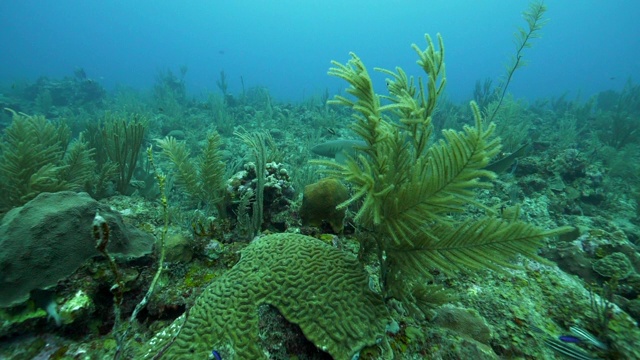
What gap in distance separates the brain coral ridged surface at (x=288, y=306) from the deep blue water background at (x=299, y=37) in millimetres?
79524

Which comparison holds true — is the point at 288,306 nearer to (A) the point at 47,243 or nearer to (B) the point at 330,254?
(B) the point at 330,254

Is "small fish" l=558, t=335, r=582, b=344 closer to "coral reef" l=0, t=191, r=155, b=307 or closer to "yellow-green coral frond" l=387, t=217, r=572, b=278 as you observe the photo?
"yellow-green coral frond" l=387, t=217, r=572, b=278

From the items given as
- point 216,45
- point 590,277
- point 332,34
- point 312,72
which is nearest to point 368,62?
point 312,72

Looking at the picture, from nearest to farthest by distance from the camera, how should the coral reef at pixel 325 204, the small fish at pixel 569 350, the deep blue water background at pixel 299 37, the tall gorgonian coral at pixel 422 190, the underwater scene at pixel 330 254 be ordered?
1. the tall gorgonian coral at pixel 422 190
2. the underwater scene at pixel 330 254
3. the small fish at pixel 569 350
4. the coral reef at pixel 325 204
5. the deep blue water background at pixel 299 37

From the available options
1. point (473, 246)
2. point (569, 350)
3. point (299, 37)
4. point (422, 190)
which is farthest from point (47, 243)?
point (299, 37)

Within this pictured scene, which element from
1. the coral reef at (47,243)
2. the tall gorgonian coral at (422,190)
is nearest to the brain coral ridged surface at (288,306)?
the tall gorgonian coral at (422,190)

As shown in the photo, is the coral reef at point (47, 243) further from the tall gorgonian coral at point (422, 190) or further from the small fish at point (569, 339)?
the small fish at point (569, 339)

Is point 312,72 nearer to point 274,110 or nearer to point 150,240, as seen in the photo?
point 274,110

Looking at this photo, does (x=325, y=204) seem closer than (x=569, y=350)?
No

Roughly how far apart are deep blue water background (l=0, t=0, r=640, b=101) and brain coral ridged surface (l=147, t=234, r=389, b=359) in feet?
261

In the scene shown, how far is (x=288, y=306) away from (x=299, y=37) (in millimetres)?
180314

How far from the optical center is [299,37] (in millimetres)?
161750

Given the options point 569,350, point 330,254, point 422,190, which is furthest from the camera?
point 330,254

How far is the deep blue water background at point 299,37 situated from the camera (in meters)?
99.5
